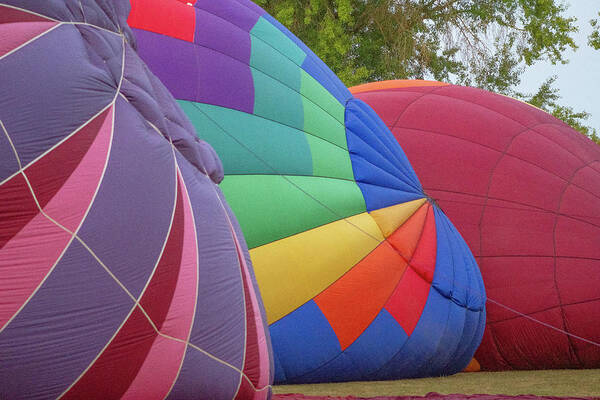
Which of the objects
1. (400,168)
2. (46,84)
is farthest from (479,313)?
(46,84)

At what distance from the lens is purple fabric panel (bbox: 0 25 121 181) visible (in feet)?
7.20

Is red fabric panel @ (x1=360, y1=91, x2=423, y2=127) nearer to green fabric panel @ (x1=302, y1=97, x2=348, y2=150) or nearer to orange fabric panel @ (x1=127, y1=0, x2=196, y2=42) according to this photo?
green fabric panel @ (x1=302, y1=97, x2=348, y2=150)

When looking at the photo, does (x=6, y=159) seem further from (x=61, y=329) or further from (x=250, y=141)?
(x=250, y=141)

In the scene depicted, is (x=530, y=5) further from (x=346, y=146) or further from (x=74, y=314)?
(x=74, y=314)

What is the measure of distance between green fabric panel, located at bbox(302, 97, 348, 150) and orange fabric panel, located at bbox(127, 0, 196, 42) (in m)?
0.81

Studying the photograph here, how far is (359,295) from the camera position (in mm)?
4406

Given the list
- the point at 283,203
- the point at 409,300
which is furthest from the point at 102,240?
the point at 409,300

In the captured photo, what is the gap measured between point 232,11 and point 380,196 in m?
1.50

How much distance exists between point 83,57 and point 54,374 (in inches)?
38.9

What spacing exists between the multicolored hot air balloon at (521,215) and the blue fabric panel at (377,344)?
42.4 inches

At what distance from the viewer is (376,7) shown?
48.5 feet

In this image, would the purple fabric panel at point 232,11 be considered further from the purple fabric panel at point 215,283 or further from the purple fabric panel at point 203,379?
the purple fabric panel at point 203,379

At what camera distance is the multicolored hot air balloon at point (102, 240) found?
2.13 metres

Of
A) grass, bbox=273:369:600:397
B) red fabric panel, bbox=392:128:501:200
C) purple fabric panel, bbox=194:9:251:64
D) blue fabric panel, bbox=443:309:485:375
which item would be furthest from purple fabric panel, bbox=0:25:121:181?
red fabric panel, bbox=392:128:501:200
